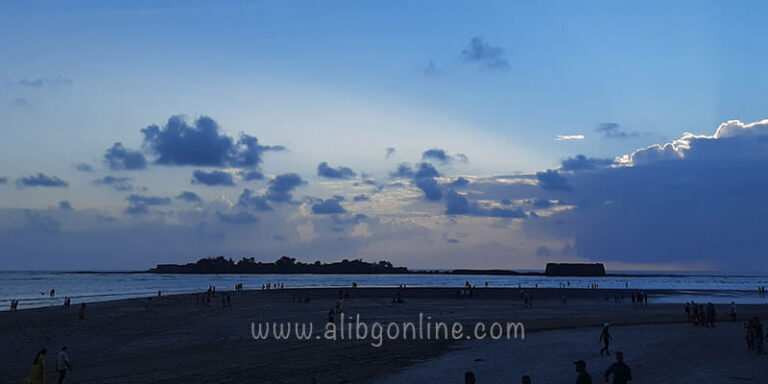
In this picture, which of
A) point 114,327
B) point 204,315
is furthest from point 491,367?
point 204,315

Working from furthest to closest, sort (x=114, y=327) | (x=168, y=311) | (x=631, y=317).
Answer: (x=168, y=311) < (x=631, y=317) < (x=114, y=327)

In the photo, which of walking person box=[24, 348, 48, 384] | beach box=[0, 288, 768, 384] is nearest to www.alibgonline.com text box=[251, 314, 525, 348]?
beach box=[0, 288, 768, 384]

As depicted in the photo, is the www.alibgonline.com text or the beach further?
the www.alibgonline.com text

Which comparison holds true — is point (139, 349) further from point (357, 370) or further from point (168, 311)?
point (168, 311)

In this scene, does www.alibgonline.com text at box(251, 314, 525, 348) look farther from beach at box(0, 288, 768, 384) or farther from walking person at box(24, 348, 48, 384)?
walking person at box(24, 348, 48, 384)

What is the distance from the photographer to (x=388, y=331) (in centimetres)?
3441

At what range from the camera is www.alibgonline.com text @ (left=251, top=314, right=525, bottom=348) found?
31.5 metres

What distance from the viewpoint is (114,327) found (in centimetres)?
4106

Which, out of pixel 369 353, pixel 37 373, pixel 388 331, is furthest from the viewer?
pixel 388 331

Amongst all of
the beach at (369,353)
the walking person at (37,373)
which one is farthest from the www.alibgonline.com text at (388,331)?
the walking person at (37,373)

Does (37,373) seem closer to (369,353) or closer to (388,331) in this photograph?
(369,353)

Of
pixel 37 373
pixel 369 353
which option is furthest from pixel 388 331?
pixel 37 373

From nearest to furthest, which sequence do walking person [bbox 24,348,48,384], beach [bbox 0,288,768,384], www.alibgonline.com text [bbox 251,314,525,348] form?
1. walking person [bbox 24,348,48,384]
2. beach [bbox 0,288,768,384]
3. www.alibgonline.com text [bbox 251,314,525,348]

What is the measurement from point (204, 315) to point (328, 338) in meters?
22.7
